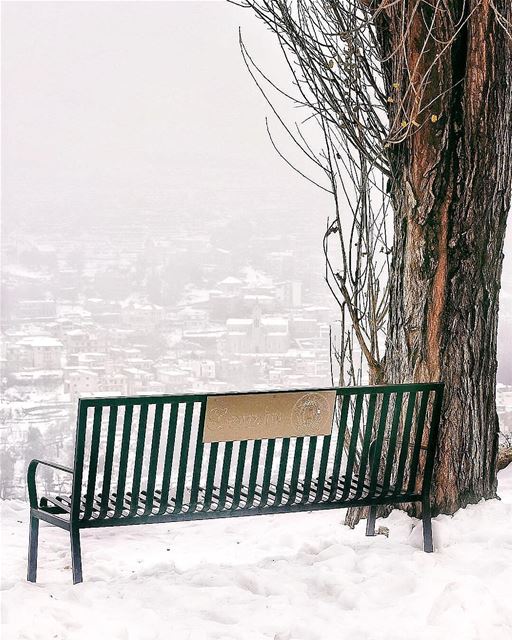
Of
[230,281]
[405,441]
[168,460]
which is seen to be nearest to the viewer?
[168,460]

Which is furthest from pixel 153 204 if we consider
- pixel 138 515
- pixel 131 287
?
pixel 138 515

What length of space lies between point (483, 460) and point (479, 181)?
1.33 m

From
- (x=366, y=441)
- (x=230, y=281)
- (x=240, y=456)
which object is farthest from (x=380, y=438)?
(x=230, y=281)

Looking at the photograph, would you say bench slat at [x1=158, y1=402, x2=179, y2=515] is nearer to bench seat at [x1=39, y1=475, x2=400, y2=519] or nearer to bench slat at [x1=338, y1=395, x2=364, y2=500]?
bench seat at [x1=39, y1=475, x2=400, y2=519]

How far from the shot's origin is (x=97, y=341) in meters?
9.27

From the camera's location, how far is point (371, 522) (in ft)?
15.5

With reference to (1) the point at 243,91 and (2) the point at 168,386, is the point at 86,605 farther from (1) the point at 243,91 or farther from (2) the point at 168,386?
(1) the point at 243,91

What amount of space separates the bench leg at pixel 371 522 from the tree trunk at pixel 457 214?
319 millimetres

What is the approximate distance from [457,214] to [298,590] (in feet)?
6.18

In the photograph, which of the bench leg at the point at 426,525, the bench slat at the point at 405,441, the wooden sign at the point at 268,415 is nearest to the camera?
the wooden sign at the point at 268,415

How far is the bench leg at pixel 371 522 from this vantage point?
185 inches

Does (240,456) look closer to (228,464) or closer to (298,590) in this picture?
(228,464)

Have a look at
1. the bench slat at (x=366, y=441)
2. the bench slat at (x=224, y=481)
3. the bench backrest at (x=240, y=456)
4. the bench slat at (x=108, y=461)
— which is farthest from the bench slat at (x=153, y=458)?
the bench slat at (x=366, y=441)

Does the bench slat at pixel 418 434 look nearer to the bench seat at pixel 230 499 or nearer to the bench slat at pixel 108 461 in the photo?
the bench seat at pixel 230 499
